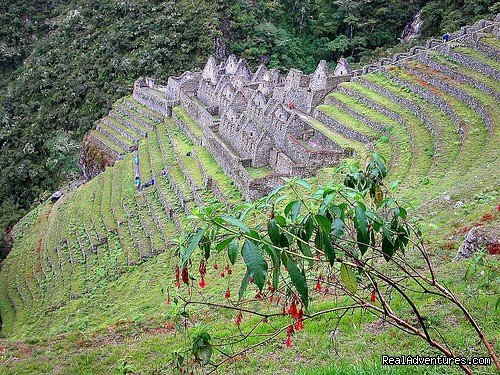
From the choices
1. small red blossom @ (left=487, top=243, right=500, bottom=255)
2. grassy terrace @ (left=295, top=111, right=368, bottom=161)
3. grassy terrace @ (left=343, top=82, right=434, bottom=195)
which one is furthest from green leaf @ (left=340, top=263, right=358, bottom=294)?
grassy terrace @ (left=295, top=111, right=368, bottom=161)

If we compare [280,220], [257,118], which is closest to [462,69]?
[257,118]

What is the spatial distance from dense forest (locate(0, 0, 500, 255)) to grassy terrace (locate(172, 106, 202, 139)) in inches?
336

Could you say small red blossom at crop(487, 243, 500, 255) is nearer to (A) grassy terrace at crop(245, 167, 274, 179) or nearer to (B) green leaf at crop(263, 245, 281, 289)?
(B) green leaf at crop(263, 245, 281, 289)

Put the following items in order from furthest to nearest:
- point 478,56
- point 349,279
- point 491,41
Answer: point 491,41
point 478,56
point 349,279

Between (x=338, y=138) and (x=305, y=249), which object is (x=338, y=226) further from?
(x=338, y=138)

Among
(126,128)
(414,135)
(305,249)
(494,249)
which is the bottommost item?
(126,128)

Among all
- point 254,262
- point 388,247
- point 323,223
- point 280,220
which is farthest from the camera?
point 388,247

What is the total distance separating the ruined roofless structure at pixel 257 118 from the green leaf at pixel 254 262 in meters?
13.5

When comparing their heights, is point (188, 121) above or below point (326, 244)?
below

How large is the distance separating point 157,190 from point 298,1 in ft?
108

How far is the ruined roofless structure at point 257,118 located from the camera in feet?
54.5

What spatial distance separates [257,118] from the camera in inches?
797

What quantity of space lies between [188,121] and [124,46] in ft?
61.9

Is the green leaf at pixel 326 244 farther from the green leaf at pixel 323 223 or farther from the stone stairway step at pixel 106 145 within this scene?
the stone stairway step at pixel 106 145
